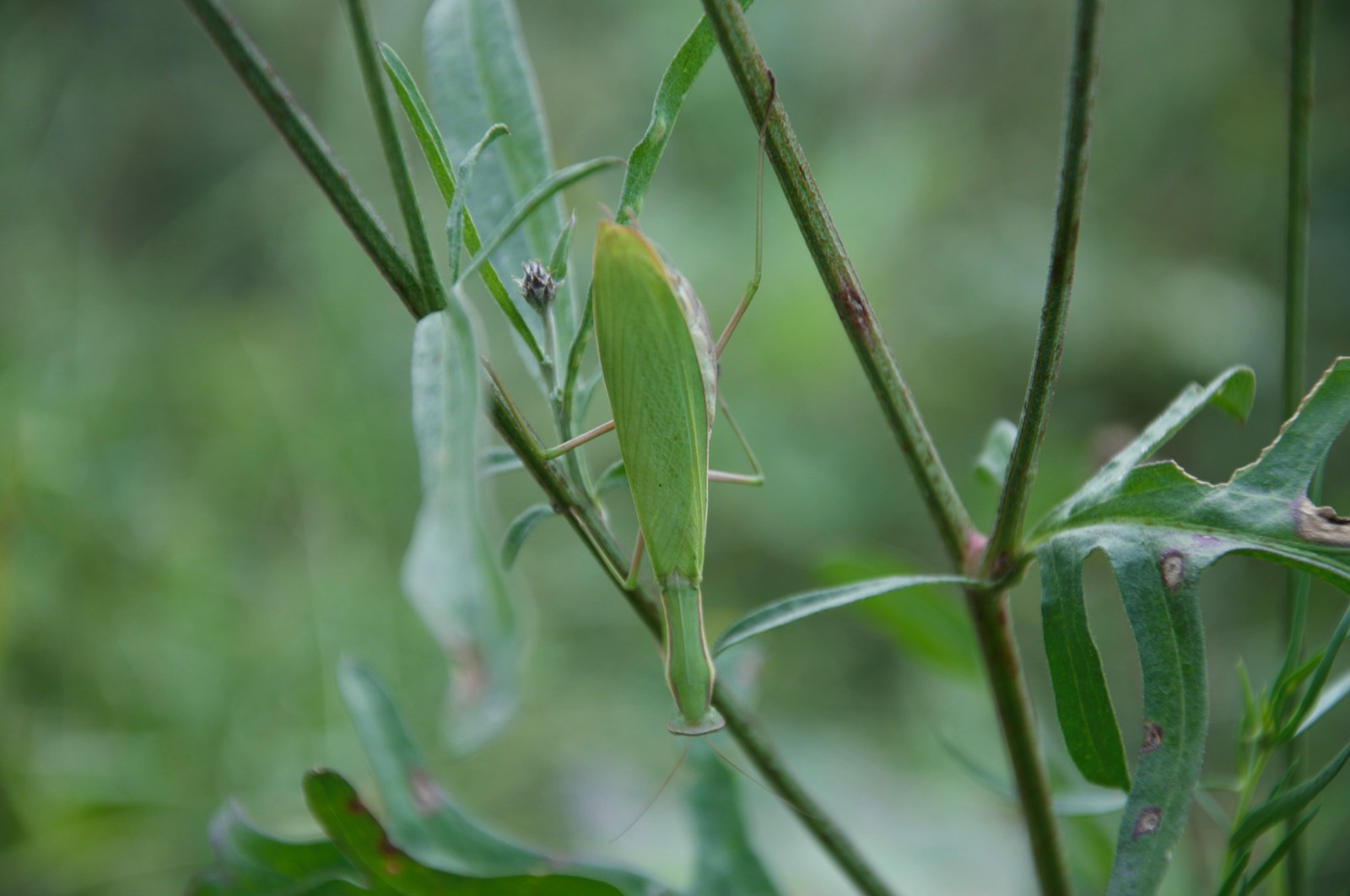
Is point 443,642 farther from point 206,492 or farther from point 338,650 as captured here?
point 206,492

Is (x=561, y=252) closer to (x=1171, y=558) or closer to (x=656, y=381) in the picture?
(x=656, y=381)

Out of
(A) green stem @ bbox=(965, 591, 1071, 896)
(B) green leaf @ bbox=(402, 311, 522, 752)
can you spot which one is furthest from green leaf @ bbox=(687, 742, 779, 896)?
(B) green leaf @ bbox=(402, 311, 522, 752)

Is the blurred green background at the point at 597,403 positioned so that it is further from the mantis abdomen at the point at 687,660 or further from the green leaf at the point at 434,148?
the green leaf at the point at 434,148

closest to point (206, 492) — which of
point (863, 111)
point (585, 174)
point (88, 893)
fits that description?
point (88, 893)

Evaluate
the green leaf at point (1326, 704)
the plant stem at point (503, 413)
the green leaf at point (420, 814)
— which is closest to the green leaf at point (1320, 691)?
the green leaf at point (1326, 704)

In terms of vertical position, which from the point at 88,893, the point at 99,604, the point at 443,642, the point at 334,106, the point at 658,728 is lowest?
the point at 658,728

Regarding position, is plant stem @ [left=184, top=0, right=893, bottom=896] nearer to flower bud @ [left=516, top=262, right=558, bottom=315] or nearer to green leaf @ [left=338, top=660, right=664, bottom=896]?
flower bud @ [left=516, top=262, right=558, bottom=315]

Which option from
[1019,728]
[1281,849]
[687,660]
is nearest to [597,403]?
[687,660]
